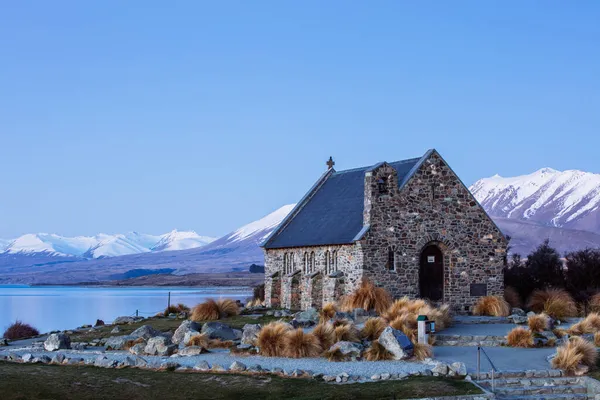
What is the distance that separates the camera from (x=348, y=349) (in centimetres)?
2609

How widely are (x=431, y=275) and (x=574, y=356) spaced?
16.5 m

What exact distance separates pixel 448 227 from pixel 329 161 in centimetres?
1286

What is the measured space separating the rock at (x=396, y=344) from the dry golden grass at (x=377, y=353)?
10cm

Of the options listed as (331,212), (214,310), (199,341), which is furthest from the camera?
(331,212)

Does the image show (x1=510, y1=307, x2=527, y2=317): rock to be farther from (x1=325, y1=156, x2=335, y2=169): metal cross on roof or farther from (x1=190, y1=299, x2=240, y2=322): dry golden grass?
(x1=325, y1=156, x2=335, y2=169): metal cross on roof

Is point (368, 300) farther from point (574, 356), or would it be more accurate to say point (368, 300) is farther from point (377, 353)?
point (574, 356)

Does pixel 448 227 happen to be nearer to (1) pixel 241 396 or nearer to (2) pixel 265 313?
(2) pixel 265 313

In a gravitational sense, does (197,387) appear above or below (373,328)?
below

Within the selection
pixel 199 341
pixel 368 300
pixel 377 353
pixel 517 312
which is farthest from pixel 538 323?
pixel 199 341

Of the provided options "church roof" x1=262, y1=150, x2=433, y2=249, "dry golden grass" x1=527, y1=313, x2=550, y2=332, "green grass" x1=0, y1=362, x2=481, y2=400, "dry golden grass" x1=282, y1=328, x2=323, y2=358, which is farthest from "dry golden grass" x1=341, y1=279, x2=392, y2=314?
"green grass" x1=0, y1=362, x2=481, y2=400

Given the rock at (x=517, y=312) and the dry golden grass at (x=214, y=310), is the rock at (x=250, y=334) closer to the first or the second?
the dry golden grass at (x=214, y=310)

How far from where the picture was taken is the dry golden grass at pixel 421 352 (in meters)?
25.7

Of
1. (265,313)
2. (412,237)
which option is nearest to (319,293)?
(265,313)

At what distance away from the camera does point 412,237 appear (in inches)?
1577
